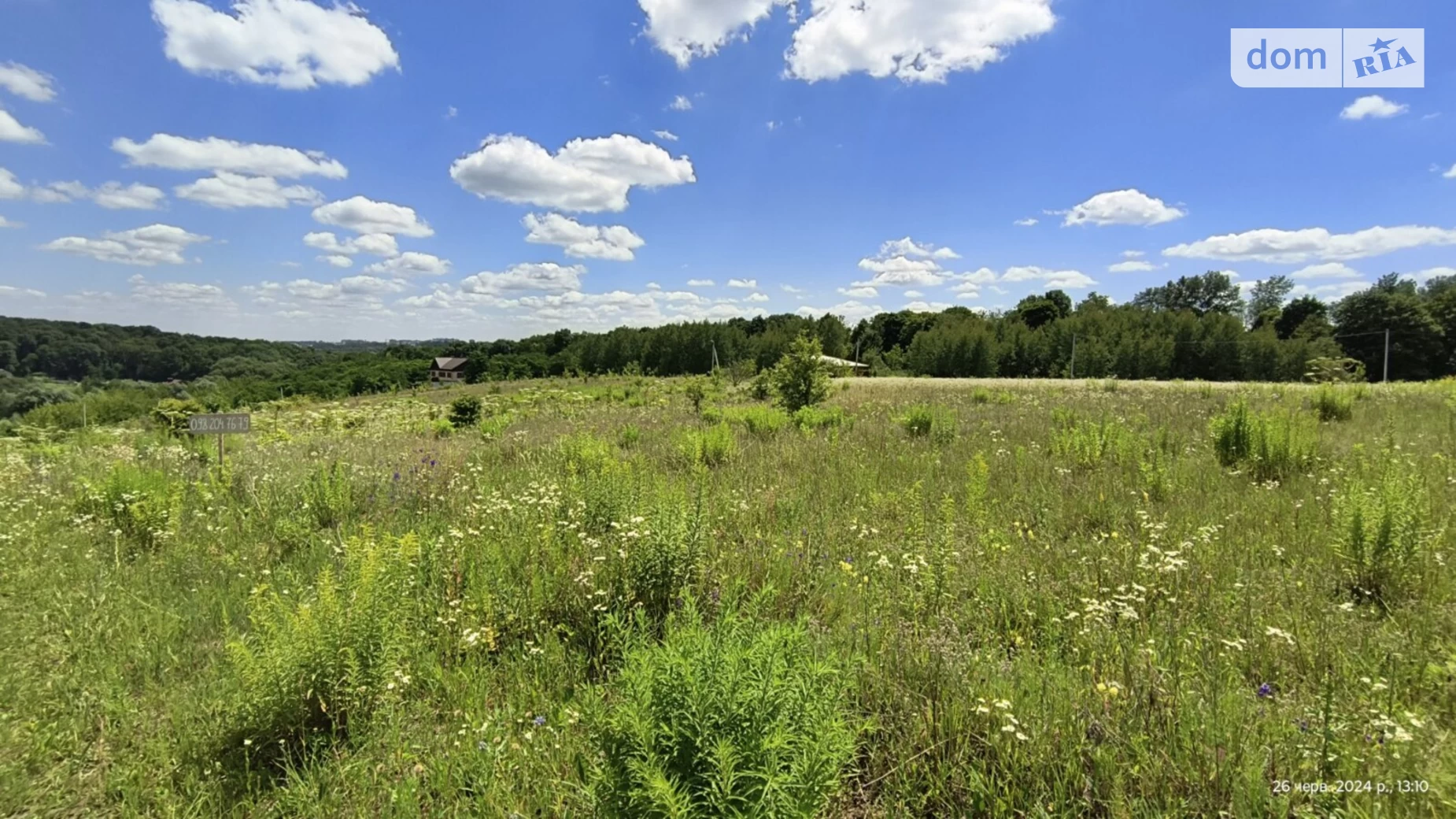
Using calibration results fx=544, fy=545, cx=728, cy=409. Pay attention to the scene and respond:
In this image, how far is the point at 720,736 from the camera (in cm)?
151

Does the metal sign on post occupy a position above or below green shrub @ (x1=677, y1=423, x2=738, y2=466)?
above

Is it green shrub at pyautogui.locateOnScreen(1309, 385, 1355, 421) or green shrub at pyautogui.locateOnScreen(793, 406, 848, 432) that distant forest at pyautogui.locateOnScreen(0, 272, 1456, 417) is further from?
green shrub at pyautogui.locateOnScreen(1309, 385, 1355, 421)

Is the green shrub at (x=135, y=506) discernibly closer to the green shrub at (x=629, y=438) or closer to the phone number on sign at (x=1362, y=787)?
the green shrub at (x=629, y=438)

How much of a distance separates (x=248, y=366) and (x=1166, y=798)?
8964 cm

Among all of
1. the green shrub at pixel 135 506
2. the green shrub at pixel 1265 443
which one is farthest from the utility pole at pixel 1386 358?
the green shrub at pixel 135 506

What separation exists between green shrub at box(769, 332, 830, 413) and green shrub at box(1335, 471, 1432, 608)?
413 inches

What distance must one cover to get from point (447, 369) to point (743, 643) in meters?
101

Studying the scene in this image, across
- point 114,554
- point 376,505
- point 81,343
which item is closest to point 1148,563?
point 376,505

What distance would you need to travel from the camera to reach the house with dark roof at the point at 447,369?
80156 mm

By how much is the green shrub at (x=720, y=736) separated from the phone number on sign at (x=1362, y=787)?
1.32 m

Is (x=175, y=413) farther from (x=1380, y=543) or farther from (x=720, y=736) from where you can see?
(x=1380, y=543)

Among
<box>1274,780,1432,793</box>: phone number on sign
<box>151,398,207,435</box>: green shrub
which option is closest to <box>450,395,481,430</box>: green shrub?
<box>151,398,207,435</box>: green shrub

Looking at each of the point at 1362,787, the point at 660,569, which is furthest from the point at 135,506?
the point at 1362,787

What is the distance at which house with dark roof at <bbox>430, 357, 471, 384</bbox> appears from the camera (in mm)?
80156
